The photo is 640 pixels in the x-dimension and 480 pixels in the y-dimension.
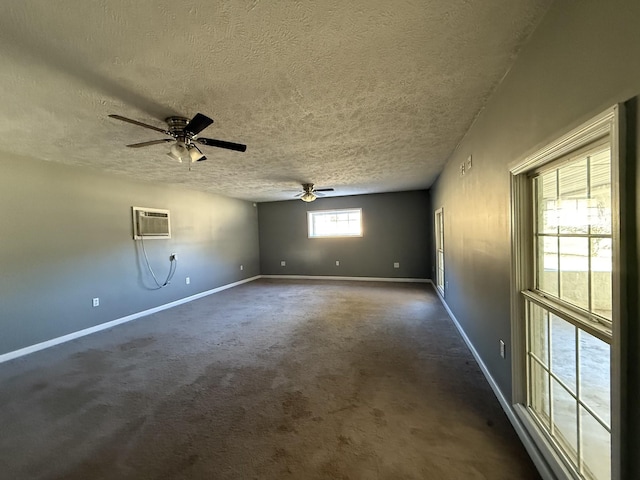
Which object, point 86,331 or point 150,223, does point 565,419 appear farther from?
point 150,223

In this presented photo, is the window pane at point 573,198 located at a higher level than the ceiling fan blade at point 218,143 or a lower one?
lower

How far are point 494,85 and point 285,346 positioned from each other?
122 inches

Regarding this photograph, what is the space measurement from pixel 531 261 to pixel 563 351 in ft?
1.69

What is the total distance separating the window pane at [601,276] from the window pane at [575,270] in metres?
0.04

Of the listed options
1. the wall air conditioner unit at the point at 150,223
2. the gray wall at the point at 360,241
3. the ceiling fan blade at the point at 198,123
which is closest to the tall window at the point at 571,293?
the ceiling fan blade at the point at 198,123

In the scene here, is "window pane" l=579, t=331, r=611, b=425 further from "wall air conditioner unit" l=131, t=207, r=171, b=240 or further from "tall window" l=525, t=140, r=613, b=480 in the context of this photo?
"wall air conditioner unit" l=131, t=207, r=171, b=240

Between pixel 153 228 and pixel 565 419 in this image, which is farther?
pixel 153 228

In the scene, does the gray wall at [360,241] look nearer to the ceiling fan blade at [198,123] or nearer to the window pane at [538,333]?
the window pane at [538,333]

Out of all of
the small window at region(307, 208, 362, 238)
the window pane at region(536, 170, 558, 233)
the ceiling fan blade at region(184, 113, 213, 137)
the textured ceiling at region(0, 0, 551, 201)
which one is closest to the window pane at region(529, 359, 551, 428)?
the window pane at region(536, 170, 558, 233)

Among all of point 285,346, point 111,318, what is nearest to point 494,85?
point 285,346

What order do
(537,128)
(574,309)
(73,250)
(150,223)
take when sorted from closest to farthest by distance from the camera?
(574,309), (537,128), (73,250), (150,223)

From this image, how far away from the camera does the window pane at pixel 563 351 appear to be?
1.27 m

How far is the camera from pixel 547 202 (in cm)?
148

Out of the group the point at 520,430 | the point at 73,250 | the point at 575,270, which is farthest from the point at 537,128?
the point at 73,250
